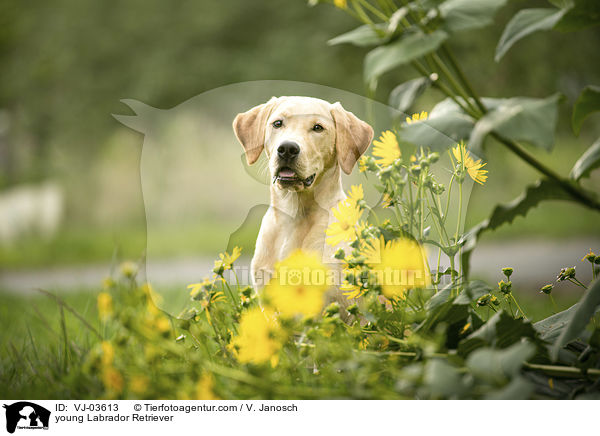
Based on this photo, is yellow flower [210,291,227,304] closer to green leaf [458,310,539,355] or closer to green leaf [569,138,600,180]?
green leaf [458,310,539,355]

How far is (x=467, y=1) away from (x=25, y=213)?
4452mm

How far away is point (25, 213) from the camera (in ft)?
14.8

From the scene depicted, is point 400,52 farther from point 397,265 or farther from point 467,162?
point 467,162

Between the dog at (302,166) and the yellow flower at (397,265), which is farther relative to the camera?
the dog at (302,166)

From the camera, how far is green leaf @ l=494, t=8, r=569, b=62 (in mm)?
842

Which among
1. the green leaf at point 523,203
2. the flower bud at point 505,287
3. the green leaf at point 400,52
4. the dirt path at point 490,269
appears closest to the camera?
the green leaf at point 400,52

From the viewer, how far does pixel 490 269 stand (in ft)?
8.42

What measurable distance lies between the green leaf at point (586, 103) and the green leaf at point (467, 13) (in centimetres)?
28

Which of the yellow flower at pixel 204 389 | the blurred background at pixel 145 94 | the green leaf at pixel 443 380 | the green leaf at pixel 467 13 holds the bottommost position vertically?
the yellow flower at pixel 204 389

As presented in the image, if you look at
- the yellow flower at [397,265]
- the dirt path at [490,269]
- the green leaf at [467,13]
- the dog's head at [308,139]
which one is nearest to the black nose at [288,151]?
the dog's head at [308,139]
